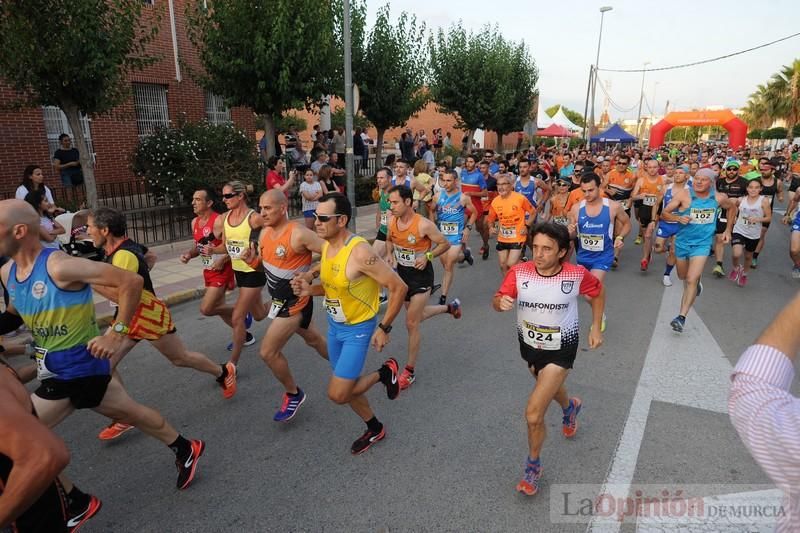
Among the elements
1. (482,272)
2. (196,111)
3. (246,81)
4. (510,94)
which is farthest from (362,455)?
(510,94)

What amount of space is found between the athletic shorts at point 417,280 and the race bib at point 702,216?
12.2 ft

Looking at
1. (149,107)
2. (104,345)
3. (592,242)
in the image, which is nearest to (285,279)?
(104,345)

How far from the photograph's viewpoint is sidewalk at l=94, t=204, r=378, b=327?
6857 millimetres

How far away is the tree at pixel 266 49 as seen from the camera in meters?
11.3

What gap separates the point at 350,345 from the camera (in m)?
3.71

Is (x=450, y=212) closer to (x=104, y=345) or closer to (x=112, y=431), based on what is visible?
(x=112, y=431)

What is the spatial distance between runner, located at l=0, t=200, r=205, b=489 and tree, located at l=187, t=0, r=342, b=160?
9431 mm

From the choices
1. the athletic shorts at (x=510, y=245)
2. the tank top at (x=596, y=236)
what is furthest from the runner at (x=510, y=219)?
the tank top at (x=596, y=236)

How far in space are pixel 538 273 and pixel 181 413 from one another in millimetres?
3185

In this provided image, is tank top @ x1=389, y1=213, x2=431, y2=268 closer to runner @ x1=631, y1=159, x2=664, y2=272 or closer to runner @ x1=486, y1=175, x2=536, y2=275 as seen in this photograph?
runner @ x1=486, y1=175, x2=536, y2=275

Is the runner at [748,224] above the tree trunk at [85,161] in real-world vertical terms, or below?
below

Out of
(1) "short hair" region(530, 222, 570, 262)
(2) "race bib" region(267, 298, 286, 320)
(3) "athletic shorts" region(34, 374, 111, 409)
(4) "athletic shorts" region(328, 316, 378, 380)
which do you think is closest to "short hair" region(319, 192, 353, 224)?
(4) "athletic shorts" region(328, 316, 378, 380)

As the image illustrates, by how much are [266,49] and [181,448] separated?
10.0 metres

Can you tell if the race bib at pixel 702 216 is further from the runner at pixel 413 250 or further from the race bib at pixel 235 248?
the race bib at pixel 235 248
